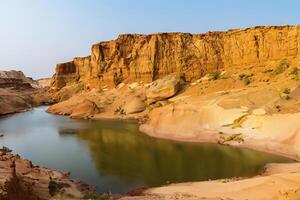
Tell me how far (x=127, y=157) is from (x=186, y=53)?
1364 inches

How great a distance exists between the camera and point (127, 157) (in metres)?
31.2

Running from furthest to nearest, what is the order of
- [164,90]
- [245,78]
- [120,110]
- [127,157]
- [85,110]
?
[85,110]
[120,110]
[164,90]
[245,78]
[127,157]

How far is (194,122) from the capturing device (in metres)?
38.9

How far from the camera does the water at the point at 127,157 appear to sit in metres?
25.1

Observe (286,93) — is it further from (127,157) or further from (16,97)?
Answer: (16,97)

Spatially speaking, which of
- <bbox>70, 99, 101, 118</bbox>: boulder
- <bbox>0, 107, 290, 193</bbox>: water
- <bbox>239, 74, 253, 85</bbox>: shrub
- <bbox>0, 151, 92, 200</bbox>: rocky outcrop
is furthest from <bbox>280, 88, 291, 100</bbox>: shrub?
<bbox>70, 99, 101, 118</bbox>: boulder

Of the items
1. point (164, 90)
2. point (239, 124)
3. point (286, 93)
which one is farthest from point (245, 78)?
point (239, 124)

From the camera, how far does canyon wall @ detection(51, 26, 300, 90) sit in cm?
5400

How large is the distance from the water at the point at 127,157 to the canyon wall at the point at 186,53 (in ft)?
67.7

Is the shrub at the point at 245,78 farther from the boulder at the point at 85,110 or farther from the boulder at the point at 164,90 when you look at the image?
the boulder at the point at 85,110

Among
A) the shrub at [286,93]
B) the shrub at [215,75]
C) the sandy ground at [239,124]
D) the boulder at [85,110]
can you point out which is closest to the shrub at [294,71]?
the sandy ground at [239,124]

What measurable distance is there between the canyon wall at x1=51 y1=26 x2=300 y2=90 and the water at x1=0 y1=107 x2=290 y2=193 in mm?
20626

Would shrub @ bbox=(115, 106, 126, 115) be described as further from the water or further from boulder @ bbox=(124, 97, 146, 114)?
the water

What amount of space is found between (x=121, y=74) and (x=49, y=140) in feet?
102
